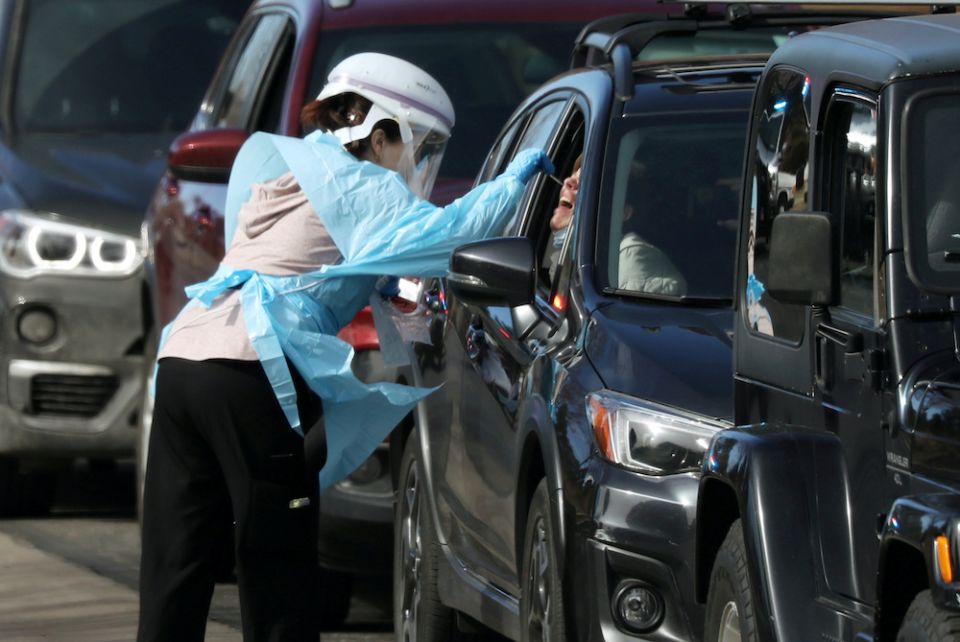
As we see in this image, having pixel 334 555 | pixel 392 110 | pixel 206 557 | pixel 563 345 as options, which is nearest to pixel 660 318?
pixel 563 345

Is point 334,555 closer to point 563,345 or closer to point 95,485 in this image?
point 563,345

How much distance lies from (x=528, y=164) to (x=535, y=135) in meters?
0.61

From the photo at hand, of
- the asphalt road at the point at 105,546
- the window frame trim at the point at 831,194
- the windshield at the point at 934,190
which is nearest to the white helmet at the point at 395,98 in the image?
the window frame trim at the point at 831,194

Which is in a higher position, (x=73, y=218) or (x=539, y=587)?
(x=73, y=218)

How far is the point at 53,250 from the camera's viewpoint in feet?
36.3

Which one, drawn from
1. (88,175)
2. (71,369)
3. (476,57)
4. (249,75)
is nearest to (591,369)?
(476,57)

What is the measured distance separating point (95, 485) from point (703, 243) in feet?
23.0

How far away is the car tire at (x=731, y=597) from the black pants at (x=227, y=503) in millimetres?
1279

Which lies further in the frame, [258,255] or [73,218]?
[73,218]

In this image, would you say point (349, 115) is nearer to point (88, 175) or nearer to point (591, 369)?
point (591, 369)

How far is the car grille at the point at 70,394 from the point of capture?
11.0 m

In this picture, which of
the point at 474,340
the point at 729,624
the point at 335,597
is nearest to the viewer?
the point at 729,624

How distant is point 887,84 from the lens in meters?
4.69

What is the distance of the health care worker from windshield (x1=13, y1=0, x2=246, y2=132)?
546 centimetres
